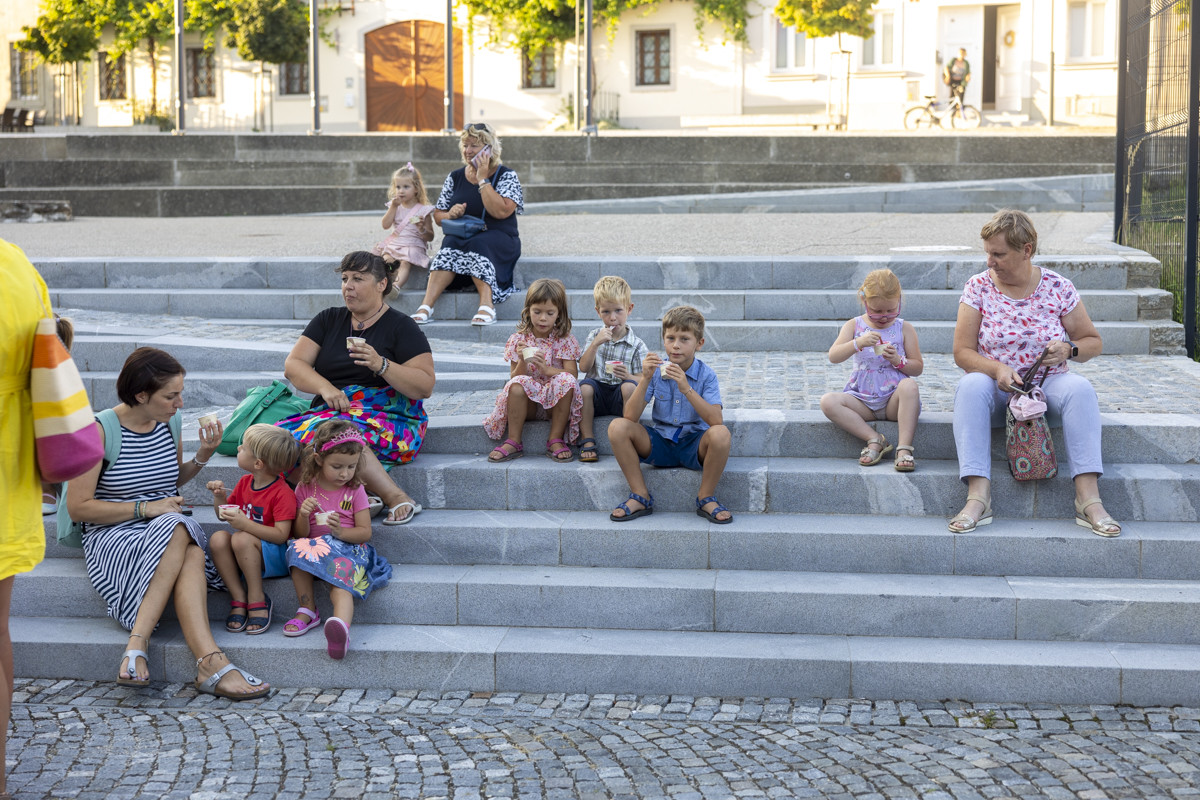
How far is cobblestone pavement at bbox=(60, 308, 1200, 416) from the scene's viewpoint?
6.29m

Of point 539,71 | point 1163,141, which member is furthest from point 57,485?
point 539,71

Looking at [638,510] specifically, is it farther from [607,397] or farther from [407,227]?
[407,227]

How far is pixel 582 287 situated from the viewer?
910 centimetres

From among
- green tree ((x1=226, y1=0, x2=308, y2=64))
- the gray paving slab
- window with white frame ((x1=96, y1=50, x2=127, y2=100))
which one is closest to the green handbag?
the gray paving slab

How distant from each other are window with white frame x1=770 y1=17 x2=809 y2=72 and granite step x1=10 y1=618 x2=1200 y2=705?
26579 millimetres

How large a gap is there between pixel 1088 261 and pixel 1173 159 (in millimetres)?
851

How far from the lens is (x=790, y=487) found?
5363mm

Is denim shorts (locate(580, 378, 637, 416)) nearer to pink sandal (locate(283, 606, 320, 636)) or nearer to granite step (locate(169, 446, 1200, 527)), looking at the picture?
granite step (locate(169, 446, 1200, 527))

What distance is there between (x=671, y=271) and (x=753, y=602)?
14.7ft

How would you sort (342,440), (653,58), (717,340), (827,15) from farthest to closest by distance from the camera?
(653,58) → (827,15) → (717,340) → (342,440)

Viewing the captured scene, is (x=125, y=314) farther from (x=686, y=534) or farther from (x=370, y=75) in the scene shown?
(x=370, y=75)

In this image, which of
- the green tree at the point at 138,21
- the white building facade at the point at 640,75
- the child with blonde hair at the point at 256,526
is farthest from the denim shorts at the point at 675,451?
the green tree at the point at 138,21

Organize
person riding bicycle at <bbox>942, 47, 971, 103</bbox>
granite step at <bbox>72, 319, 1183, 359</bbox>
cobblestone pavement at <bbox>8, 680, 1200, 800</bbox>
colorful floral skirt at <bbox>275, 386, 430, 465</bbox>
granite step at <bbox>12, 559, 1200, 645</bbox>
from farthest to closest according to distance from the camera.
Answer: person riding bicycle at <bbox>942, 47, 971, 103</bbox>, granite step at <bbox>72, 319, 1183, 359</bbox>, colorful floral skirt at <bbox>275, 386, 430, 465</bbox>, granite step at <bbox>12, 559, 1200, 645</bbox>, cobblestone pavement at <bbox>8, 680, 1200, 800</bbox>

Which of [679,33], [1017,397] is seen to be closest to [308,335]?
[1017,397]
